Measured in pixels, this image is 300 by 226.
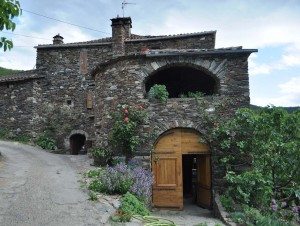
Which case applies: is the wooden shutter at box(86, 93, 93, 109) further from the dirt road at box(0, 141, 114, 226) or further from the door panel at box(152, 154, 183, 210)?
the door panel at box(152, 154, 183, 210)

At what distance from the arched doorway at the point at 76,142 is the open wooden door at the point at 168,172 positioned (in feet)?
30.7

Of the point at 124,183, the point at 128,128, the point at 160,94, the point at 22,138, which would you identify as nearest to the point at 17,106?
the point at 22,138

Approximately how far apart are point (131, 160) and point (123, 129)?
0.95 metres

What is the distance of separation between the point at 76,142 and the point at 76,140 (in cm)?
14

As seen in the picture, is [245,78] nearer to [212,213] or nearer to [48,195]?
[212,213]

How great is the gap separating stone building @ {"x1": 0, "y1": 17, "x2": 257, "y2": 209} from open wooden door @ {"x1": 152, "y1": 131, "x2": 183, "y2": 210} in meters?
0.03

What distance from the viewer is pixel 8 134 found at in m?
15.7

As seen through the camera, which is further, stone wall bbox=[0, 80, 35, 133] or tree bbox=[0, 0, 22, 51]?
stone wall bbox=[0, 80, 35, 133]

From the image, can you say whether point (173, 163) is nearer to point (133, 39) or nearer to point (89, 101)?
point (89, 101)

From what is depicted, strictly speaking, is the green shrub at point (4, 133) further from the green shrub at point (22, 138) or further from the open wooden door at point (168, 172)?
the open wooden door at point (168, 172)

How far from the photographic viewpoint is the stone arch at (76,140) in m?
16.2

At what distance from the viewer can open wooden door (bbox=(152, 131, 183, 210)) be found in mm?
8242

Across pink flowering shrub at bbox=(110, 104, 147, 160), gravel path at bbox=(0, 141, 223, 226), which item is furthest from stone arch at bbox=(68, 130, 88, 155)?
pink flowering shrub at bbox=(110, 104, 147, 160)

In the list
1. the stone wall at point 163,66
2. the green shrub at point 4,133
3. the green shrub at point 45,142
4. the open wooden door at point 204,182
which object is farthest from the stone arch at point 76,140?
the open wooden door at point 204,182
